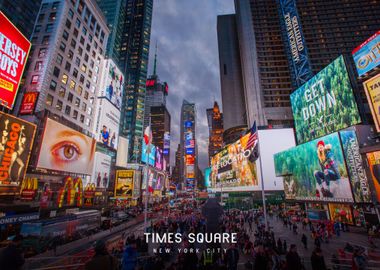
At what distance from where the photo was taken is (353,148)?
937 inches

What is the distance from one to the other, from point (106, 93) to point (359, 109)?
54.2m

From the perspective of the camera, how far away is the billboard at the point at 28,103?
30.1 meters

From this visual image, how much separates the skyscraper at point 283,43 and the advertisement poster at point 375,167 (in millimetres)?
59134

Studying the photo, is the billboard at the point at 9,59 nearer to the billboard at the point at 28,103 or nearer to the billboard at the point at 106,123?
the billboard at the point at 28,103

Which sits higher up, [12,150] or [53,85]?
[53,85]

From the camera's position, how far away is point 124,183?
6050cm

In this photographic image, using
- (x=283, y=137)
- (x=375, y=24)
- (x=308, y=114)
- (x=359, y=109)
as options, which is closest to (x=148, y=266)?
(x=359, y=109)

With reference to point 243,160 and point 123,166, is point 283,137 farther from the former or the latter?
point 123,166

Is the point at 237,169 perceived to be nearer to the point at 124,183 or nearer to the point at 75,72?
the point at 124,183

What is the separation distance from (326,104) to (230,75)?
104892mm

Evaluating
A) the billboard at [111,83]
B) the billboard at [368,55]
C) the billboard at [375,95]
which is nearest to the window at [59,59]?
the billboard at [111,83]

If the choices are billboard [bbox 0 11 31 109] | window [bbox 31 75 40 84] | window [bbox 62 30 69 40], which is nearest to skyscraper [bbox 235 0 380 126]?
window [bbox 62 30 69 40]

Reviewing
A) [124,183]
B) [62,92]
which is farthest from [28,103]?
[124,183]

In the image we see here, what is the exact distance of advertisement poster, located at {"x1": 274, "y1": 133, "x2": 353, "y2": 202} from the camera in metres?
25.0
